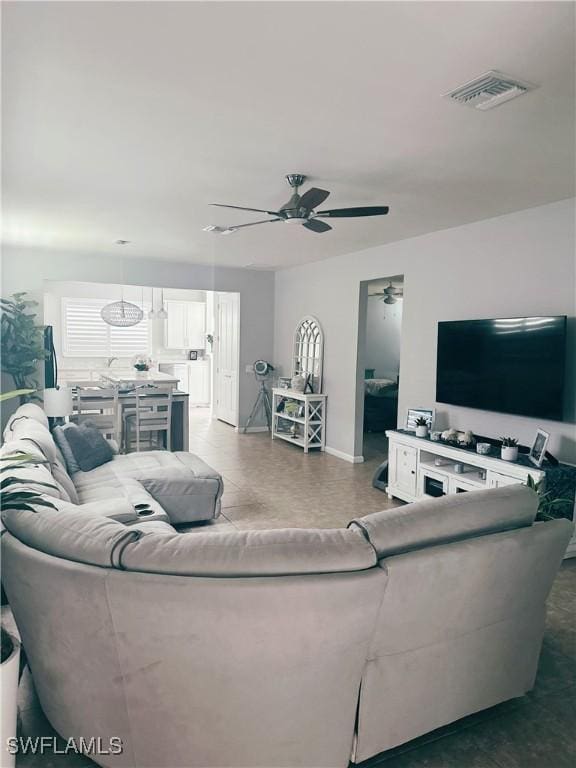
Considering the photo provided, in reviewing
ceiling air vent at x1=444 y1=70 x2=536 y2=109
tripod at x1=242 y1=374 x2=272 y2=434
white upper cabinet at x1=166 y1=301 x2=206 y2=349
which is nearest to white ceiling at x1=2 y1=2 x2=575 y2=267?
ceiling air vent at x1=444 y1=70 x2=536 y2=109

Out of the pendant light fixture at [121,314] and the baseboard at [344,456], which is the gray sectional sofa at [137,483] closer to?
the baseboard at [344,456]

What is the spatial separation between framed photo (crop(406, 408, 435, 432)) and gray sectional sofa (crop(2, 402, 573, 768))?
2994 mm

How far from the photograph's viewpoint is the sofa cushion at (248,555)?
1.58 meters

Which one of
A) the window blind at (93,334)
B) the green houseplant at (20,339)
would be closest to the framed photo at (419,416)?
the green houseplant at (20,339)

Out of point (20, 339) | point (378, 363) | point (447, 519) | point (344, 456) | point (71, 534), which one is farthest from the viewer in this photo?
point (378, 363)

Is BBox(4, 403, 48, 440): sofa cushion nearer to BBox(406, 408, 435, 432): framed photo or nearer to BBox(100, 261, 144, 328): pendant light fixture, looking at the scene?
BBox(100, 261, 144, 328): pendant light fixture

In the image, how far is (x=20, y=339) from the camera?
659cm

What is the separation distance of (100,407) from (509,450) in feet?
13.7

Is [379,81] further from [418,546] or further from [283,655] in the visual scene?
[283,655]

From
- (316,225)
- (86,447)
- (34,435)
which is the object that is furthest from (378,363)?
(34,435)

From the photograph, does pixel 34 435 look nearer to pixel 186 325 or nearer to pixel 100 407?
pixel 100 407

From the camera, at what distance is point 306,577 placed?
1558 mm

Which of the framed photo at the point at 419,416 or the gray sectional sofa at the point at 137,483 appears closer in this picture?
the gray sectional sofa at the point at 137,483

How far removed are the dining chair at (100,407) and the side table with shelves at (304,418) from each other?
8.17 feet
